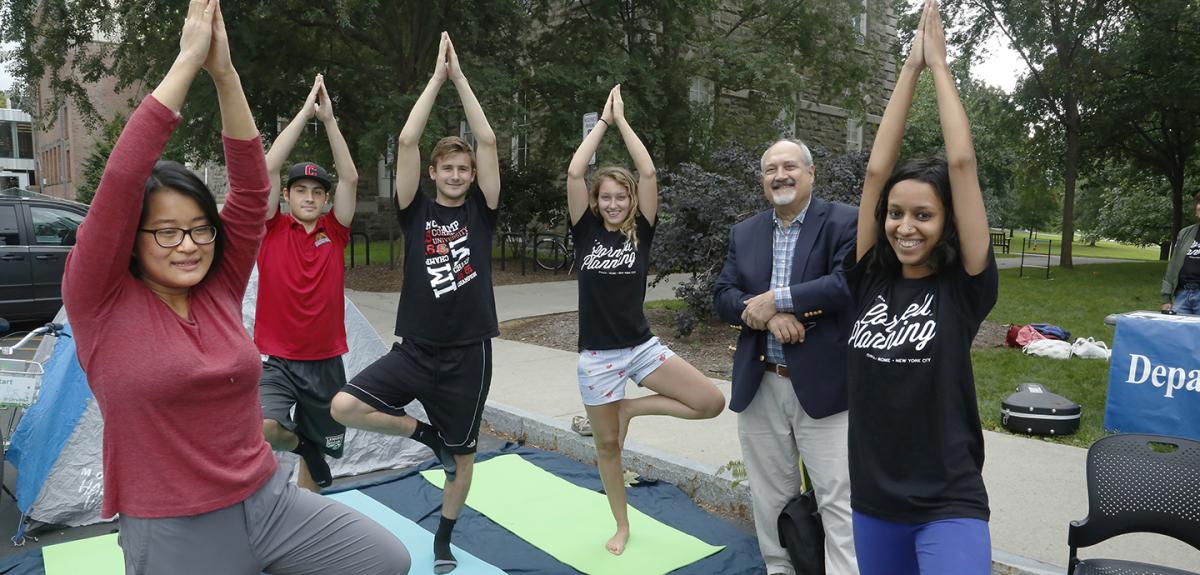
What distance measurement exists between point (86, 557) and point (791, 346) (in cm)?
369

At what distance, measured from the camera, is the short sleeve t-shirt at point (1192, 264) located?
723 centimetres

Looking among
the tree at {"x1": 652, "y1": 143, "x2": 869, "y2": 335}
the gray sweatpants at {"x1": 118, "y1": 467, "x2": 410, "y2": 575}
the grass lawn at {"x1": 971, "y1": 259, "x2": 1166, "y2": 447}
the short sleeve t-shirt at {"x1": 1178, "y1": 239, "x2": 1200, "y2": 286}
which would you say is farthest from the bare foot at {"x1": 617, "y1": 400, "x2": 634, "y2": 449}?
the short sleeve t-shirt at {"x1": 1178, "y1": 239, "x2": 1200, "y2": 286}

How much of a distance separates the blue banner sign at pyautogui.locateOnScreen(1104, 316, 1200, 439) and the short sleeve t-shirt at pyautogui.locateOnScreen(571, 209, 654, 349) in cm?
381

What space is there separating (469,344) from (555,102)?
34.0 feet

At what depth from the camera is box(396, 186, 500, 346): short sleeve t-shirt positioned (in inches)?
150

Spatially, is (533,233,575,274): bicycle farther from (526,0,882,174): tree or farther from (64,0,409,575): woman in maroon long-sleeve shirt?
(64,0,409,575): woman in maroon long-sleeve shirt

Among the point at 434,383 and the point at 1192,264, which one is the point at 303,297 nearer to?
the point at 434,383

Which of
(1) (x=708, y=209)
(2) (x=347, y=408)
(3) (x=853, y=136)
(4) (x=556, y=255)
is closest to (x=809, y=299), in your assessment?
(2) (x=347, y=408)

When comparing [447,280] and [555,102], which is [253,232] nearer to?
[447,280]

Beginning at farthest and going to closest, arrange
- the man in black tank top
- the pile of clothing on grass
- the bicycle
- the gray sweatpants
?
the bicycle → the pile of clothing on grass → the man in black tank top → the gray sweatpants

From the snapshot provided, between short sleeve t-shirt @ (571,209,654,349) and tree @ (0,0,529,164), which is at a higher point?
tree @ (0,0,529,164)

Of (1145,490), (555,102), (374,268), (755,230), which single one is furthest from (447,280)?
(374,268)

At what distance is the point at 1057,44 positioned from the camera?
18484 millimetres

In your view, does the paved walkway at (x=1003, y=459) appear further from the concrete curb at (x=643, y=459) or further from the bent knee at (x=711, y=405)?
the bent knee at (x=711, y=405)
